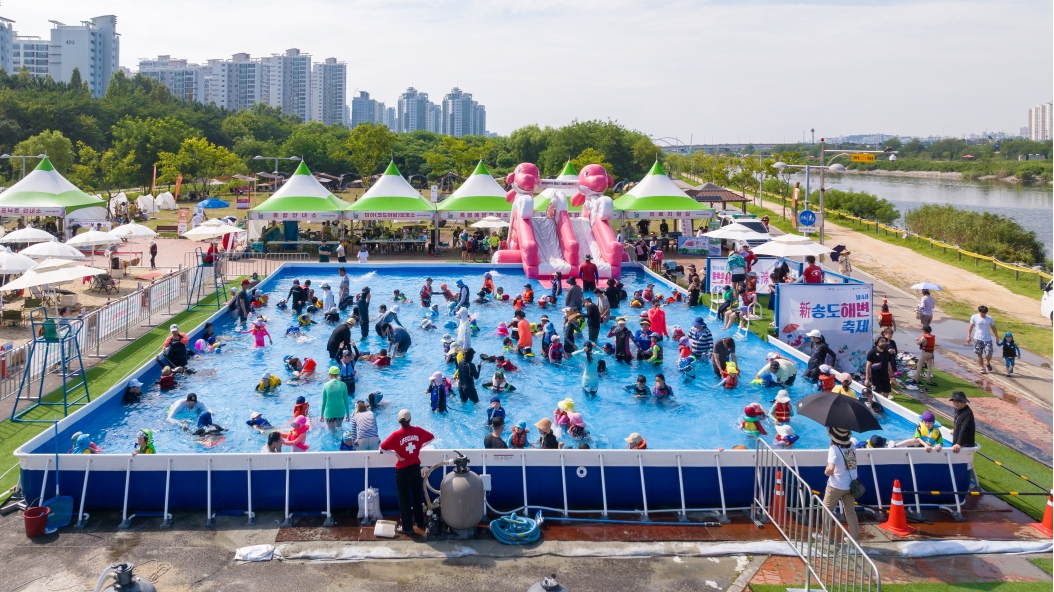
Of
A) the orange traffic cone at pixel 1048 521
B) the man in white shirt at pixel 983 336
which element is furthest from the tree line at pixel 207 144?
the orange traffic cone at pixel 1048 521

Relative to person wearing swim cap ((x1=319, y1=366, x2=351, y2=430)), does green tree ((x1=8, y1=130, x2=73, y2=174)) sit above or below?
above

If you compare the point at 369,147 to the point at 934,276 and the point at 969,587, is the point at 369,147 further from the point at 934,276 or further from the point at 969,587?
the point at 969,587

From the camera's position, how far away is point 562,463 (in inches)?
417

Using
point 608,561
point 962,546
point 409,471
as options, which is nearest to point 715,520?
point 608,561

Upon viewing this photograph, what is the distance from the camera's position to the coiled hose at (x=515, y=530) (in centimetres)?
959

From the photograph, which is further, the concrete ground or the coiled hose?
the coiled hose

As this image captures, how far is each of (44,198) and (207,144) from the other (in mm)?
35075

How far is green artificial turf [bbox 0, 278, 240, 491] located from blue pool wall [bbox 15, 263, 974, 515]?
1475 mm

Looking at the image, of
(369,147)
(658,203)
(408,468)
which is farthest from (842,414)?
(369,147)

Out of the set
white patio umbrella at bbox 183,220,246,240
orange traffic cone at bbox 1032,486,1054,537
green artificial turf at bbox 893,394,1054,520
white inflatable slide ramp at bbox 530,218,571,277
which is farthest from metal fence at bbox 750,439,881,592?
white patio umbrella at bbox 183,220,246,240

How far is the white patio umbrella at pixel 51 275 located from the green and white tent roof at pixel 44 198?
17332 mm

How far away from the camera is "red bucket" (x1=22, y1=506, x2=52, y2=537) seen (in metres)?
9.45

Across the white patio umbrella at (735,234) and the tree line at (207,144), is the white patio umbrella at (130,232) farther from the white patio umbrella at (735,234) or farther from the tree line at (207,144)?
the tree line at (207,144)

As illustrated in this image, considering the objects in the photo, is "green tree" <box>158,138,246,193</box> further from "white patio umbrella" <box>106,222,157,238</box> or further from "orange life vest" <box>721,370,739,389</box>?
"orange life vest" <box>721,370,739,389</box>
